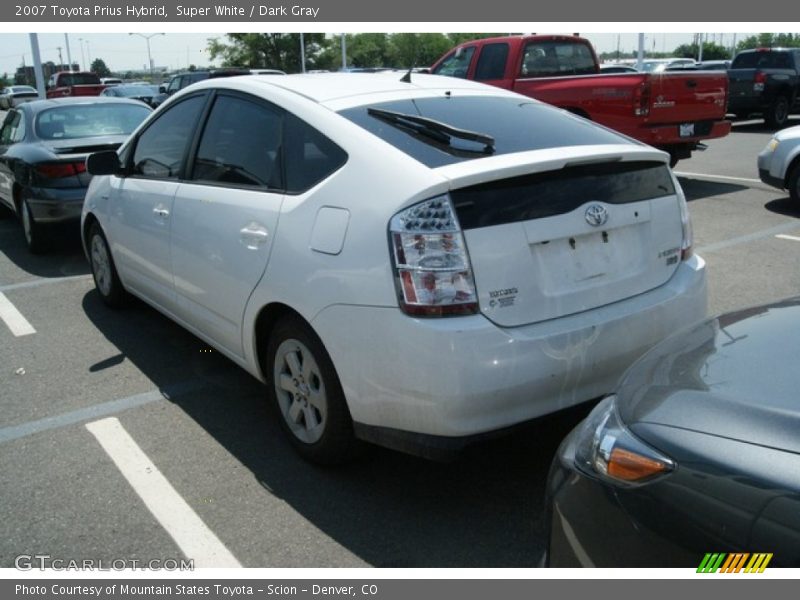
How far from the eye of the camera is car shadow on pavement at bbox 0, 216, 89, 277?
7.24 meters

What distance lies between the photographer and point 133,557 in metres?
2.88

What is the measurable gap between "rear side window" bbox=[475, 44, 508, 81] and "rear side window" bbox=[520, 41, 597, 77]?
308mm

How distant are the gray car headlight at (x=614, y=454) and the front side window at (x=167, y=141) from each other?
3.06 metres

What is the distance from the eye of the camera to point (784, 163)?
8750 millimetres

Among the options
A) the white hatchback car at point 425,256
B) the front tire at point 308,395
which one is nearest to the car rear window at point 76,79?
the white hatchback car at point 425,256

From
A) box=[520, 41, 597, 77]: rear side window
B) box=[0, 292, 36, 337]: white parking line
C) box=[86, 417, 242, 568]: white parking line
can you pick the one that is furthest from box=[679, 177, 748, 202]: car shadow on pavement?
box=[86, 417, 242, 568]: white parking line

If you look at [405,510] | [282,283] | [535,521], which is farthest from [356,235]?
[535,521]

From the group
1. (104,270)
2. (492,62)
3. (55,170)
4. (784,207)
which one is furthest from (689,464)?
(492,62)

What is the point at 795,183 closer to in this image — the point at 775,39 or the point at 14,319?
the point at 14,319

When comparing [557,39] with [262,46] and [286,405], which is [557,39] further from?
[262,46]

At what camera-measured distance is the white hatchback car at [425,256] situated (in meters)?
2.78

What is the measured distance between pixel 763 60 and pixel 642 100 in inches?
475

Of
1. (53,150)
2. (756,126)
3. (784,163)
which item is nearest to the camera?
(53,150)

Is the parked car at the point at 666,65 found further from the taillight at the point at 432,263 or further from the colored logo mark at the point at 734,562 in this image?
the colored logo mark at the point at 734,562
